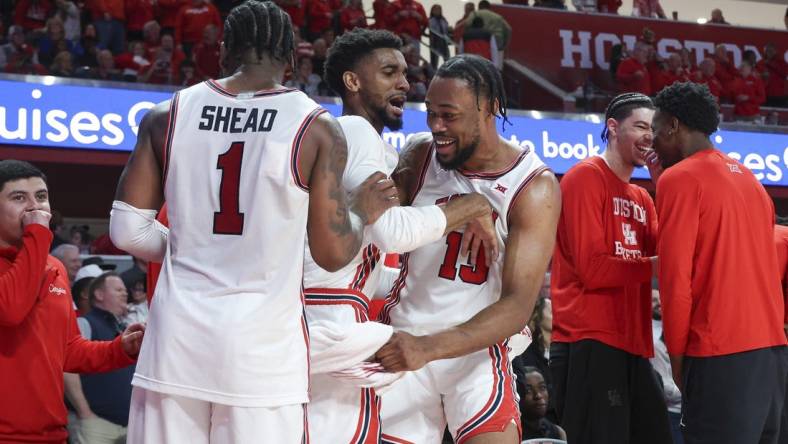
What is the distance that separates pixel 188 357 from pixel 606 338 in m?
2.51

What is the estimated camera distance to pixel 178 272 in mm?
3033

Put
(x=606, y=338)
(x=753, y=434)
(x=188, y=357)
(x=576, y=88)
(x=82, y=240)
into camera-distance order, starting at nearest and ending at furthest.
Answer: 1. (x=188, y=357)
2. (x=753, y=434)
3. (x=606, y=338)
4. (x=82, y=240)
5. (x=576, y=88)

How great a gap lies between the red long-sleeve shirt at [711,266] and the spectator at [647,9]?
590 inches

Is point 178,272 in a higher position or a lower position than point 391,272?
higher

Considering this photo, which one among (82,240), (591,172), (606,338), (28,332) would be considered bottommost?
(82,240)

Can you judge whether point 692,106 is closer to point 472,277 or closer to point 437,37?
point 472,277

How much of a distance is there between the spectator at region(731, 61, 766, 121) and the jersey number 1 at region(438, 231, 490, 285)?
548 inches

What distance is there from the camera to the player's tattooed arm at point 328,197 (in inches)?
119

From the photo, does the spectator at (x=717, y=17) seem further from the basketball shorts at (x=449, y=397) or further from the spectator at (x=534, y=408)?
the basketball shorts at (x=449, y=397)

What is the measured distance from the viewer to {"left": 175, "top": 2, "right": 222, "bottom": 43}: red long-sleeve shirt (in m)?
13.8

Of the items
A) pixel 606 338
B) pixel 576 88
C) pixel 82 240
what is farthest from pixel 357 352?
pixel 576 88

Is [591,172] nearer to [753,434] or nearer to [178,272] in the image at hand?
[753,434]

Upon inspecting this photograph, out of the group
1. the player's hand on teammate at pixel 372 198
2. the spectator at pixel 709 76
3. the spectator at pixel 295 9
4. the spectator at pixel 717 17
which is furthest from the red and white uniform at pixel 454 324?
the spectator at pixel 717 17

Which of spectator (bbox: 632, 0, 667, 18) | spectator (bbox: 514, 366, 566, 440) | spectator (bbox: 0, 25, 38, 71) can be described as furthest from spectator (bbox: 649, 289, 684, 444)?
spectator (bbox: 632, 0, 667, 18)
